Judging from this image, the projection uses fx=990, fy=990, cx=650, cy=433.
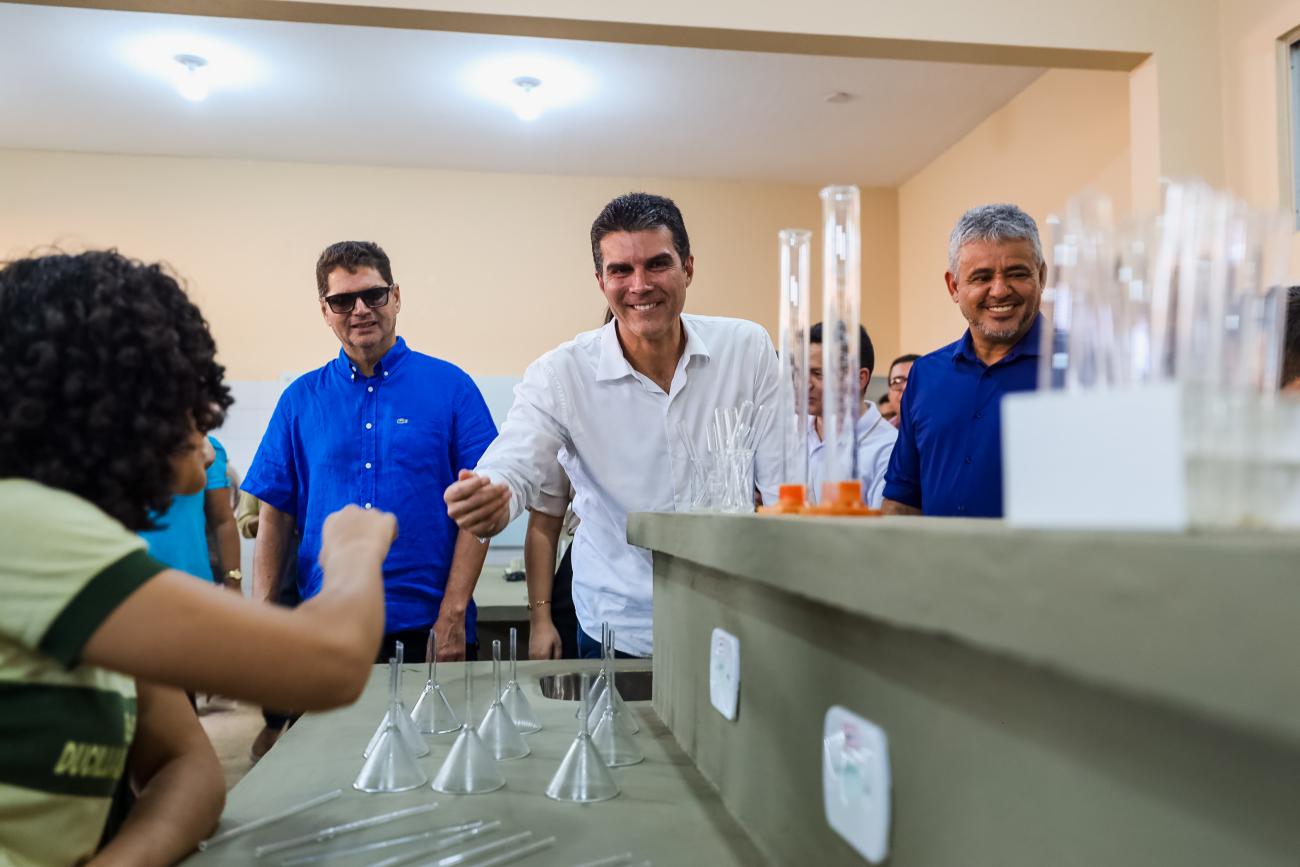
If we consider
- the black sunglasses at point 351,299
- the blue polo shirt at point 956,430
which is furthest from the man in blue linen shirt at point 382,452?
the blue polo shirt at point 956,430

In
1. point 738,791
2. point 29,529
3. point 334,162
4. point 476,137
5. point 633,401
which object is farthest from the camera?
point 334,162

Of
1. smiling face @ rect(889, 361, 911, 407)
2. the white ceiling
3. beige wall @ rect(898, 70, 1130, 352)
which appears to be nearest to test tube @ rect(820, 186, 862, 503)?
beige wall @ rect(898, 70, 1130, 352)

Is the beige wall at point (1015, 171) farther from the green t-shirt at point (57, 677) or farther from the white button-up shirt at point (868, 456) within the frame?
the green t-shirt at point (57, 677)

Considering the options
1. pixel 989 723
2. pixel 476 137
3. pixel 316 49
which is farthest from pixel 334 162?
pixel 989 723

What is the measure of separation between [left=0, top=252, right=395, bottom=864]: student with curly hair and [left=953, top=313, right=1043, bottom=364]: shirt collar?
4.93 ft

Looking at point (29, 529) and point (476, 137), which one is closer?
point (29, 529)

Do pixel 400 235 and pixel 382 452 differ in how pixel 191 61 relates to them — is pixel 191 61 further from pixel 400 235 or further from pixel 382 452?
pixel 382 452

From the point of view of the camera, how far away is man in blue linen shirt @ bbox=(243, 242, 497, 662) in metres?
2.22

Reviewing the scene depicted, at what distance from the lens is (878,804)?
696 mm

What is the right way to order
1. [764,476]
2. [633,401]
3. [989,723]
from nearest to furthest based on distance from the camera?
[989,723] → [764,476] → [633,401]

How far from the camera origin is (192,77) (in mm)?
4254

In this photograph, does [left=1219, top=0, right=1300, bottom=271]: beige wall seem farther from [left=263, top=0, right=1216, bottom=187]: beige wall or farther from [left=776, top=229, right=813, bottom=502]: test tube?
[left=776, top=229, right=813, bottom=502]: test tube

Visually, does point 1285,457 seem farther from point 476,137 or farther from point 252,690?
point 476,137

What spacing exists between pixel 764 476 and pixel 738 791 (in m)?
0.79
